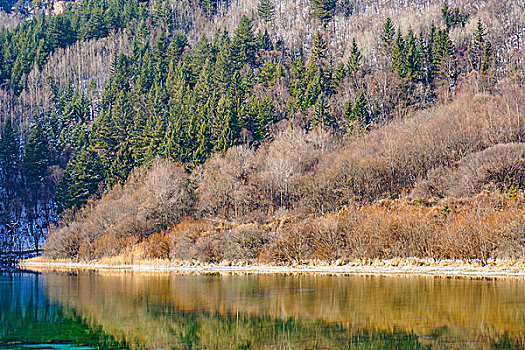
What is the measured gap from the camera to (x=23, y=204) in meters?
102

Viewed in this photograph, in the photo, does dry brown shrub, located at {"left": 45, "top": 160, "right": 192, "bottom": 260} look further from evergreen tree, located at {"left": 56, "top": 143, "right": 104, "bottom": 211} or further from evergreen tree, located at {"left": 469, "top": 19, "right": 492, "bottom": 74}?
evergreen tree, located at {"left": 469, "top": 19, "right": 492, "bottom": 74}

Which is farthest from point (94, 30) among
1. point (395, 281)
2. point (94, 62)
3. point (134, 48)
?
point (395, 281)

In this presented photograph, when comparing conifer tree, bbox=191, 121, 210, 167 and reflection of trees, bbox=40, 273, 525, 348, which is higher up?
conifer tree, bbox=191, 121, 210, 167

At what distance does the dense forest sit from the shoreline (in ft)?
3.39

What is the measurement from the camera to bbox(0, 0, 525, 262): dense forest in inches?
1948

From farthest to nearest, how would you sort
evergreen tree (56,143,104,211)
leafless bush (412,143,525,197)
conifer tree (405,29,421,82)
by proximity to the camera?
conifer tree (405,29,421,82)
evergreen tree (56,143,104,211)
leafless bush (412,143,525,197)

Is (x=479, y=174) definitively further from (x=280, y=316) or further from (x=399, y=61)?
(x=399, y=61)

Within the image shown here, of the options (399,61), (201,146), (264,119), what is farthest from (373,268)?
(399,61)

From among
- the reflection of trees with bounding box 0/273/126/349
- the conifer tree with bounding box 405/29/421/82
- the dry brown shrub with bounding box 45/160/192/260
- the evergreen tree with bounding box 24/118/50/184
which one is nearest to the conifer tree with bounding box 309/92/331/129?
the conifer tree with bounding box 405/29/421/82

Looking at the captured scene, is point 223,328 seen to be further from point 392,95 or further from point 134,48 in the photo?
→ point 134,48

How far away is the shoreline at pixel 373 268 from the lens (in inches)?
1366

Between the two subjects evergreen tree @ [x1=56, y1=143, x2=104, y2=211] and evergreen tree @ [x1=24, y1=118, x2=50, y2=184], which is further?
evergreen tree @ [x1=24, y1=118, x2=50, y2=184]

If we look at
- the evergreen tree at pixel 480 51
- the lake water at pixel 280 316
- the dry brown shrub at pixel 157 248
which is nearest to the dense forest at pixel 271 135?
the dry brown shrub at pixel 157 248

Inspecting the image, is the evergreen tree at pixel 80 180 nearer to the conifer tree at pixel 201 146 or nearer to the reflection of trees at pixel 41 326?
the conifer tree at pixel 201 146
